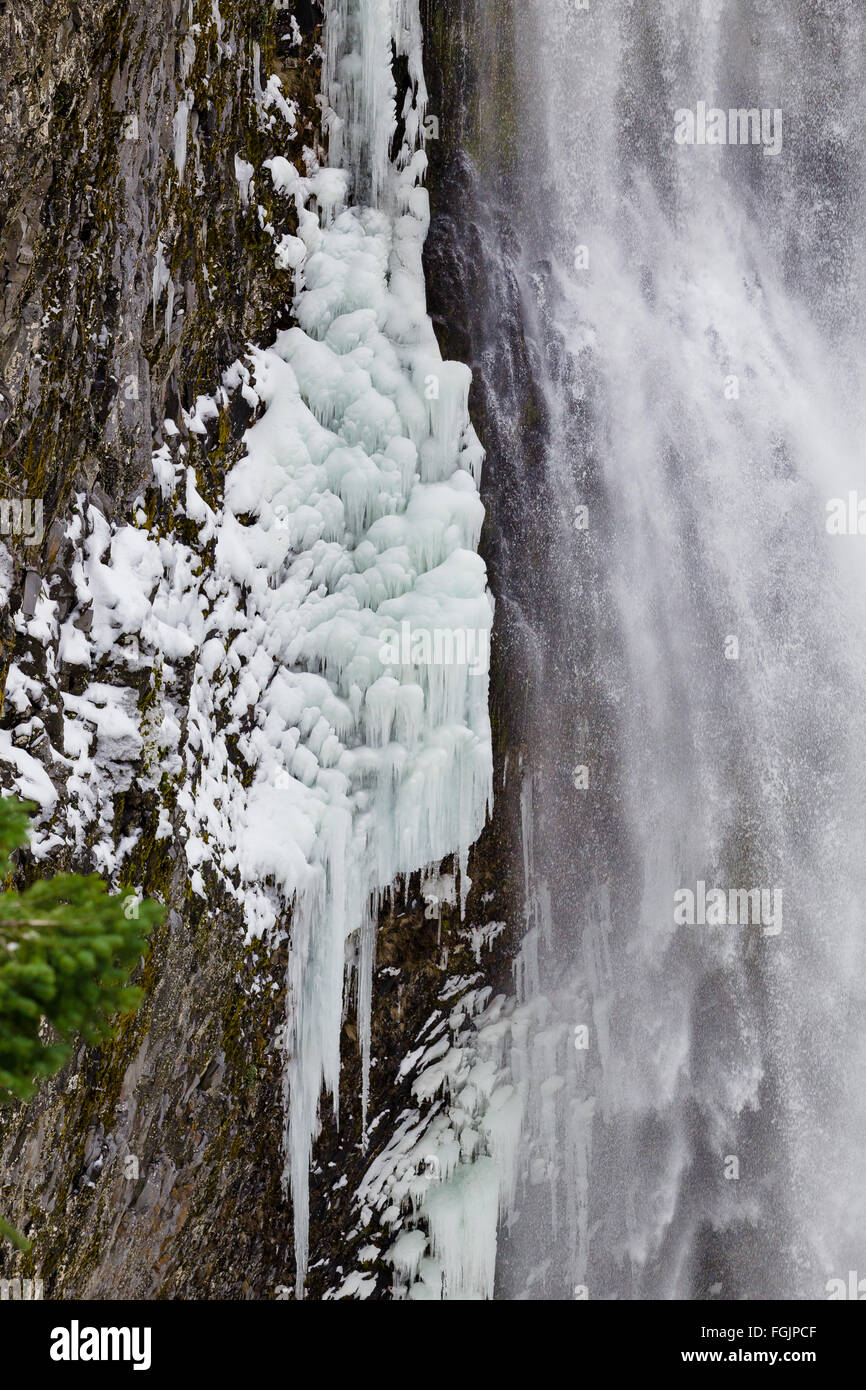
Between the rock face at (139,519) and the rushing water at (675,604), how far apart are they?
3.84 ft

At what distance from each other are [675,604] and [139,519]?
2.73m

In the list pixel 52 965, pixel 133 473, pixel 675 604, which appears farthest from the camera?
pixel 675 604

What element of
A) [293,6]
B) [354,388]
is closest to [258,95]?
[293,6]

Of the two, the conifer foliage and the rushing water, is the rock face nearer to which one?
the rushing water

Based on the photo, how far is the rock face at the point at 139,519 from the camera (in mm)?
3625

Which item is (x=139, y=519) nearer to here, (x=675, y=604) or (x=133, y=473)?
(x=133, y=473)

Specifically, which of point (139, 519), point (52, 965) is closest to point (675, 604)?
point (139, 519)

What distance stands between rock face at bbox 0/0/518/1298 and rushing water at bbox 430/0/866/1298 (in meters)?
1.17

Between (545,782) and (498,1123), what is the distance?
66.4 inches

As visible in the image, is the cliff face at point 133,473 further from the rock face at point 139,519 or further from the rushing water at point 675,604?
the rushing water at point 675,604

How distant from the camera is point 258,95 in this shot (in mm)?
4375

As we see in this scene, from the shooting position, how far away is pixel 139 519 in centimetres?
395

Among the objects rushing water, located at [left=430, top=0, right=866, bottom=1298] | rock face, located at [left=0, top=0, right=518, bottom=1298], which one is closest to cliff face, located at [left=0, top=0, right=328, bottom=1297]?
rock face, located at [left=0, top=0, right=518, bottom=1298]

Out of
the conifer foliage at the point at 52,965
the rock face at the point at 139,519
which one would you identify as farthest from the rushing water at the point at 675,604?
the conifer foliage at the point at 52,965
